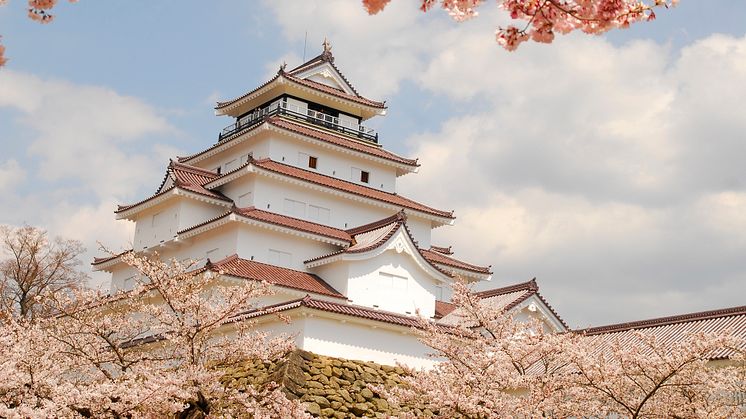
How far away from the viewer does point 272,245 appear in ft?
98.6

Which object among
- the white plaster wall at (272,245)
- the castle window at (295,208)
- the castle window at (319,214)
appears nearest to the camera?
the white plaster wall at (272,245)

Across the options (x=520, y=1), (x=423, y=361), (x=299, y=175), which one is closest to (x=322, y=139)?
(x=299, y=175)

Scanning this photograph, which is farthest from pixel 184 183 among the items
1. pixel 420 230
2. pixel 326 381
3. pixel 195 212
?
pixel 326 381

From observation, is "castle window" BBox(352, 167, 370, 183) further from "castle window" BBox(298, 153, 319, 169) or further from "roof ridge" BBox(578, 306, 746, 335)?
"roof ridge" BBox(578, 306, 746, 335)

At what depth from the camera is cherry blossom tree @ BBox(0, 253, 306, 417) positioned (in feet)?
53.1


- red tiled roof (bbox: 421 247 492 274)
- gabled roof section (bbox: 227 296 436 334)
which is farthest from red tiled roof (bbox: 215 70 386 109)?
gabled roof section (bbox: 227 296 436 334)

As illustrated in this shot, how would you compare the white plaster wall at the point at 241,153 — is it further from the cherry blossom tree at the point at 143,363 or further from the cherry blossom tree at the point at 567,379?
the cherry blossom tree at the point at 567,379

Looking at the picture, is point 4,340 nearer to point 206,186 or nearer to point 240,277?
point 240,277

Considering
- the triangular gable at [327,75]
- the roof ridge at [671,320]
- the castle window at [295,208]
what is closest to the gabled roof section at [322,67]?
the triangular gable at [327,75]

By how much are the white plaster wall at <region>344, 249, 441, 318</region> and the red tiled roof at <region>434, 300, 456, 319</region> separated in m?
1.33

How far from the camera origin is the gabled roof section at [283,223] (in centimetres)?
2906

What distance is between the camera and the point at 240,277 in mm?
27250

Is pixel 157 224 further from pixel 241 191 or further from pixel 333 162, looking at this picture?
pixel 333 162

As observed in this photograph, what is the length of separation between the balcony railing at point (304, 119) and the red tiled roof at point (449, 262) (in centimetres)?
607
